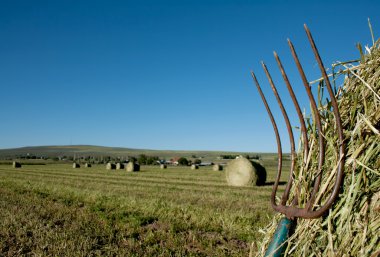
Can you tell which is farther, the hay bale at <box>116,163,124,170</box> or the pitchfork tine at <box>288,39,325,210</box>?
the hay bale at <box>116,163,124,170</box>

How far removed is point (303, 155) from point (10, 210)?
9309 mm

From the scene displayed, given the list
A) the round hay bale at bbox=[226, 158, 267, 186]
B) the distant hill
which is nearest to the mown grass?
the round hay bale at bbox=[226, 158, 267, 186]

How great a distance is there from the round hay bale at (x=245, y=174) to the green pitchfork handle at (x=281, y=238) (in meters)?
18.9

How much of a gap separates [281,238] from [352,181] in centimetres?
53

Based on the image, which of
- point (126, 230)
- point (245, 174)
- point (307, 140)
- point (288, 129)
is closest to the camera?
point (307, 140)

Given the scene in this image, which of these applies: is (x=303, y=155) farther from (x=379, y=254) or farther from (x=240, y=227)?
(x=240, y=227)

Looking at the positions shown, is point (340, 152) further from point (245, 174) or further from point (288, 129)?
point (245, 174)

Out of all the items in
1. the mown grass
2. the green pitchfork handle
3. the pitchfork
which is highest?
the pitchfork

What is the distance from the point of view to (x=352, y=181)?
1948 millimetres

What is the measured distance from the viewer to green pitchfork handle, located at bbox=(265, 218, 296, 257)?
216 centimetres

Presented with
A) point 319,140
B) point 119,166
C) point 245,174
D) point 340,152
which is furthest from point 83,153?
point 340,152

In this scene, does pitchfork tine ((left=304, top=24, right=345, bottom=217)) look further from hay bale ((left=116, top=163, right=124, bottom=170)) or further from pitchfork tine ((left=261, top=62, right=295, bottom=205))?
hay bale ((left=116, top=163, right=124, bottom=170))

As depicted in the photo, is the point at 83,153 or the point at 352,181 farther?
the point at 83,153

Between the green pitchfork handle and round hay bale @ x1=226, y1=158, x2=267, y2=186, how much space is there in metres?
18.9
